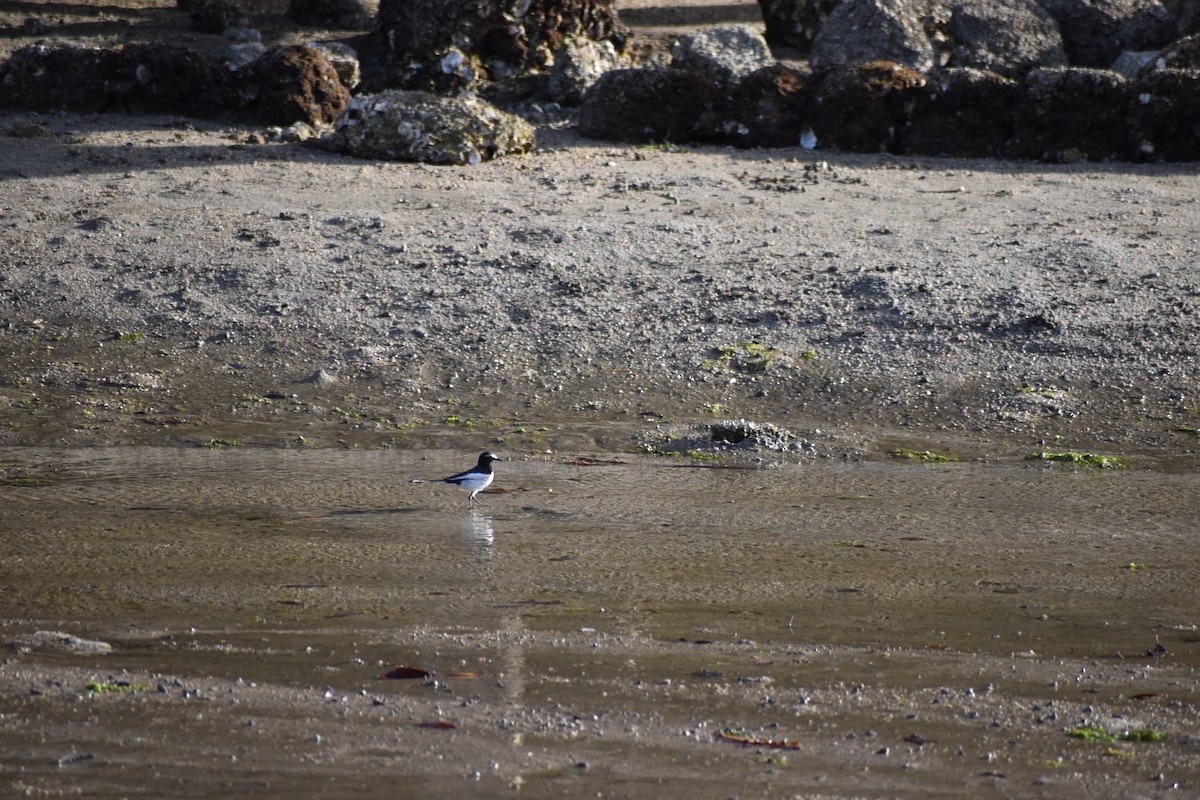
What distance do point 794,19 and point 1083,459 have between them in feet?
33.5

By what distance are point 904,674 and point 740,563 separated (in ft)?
4.36

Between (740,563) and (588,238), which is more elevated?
(588,238)

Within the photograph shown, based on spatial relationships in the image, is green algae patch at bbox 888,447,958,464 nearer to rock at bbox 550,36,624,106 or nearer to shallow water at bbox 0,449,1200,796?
shallow water at bbox 0,449,1200,796

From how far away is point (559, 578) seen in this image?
217 inches

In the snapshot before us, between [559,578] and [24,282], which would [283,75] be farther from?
[559,578]

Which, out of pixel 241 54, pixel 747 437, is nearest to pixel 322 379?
pixel 747 437

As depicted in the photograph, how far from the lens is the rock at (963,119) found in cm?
1245

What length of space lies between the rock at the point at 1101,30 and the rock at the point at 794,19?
2565mm

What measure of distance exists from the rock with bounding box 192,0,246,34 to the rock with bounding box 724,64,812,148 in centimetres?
627

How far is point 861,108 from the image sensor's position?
12445 millimetres

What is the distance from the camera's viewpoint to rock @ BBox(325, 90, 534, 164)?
11469 millimetres

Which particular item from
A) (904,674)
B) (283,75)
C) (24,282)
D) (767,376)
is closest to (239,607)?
(904,674)

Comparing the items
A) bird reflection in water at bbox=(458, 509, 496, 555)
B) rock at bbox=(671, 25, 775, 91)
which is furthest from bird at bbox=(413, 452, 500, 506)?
rock at bbox=(671, 25, 775, 91)

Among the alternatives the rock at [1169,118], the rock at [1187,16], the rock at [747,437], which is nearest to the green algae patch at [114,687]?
the rock at [747,437]
